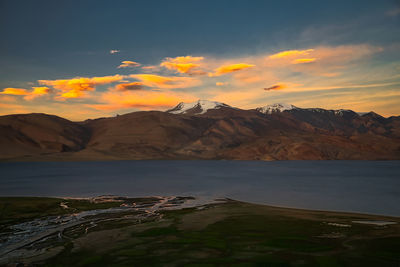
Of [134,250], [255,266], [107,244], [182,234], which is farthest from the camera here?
[182,234]

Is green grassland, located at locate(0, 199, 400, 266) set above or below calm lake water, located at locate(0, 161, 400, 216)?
above

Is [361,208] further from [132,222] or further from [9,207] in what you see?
[9,207]

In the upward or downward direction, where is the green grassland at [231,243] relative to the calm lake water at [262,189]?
upward

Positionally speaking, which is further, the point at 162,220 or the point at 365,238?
the point at 162,220

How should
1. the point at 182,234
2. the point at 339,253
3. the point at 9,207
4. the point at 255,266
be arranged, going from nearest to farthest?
1. the point at 255,266
2. the point at 339,253
3. the point at 182,234
4. the point at 9,207

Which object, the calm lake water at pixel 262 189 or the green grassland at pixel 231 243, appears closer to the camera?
the green grassland at pixel 231 243

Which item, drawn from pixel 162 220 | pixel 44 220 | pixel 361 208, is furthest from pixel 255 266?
pixel 361 208

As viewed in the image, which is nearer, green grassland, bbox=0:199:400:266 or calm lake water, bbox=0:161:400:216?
green grassland, bbox=0:199:400:266
